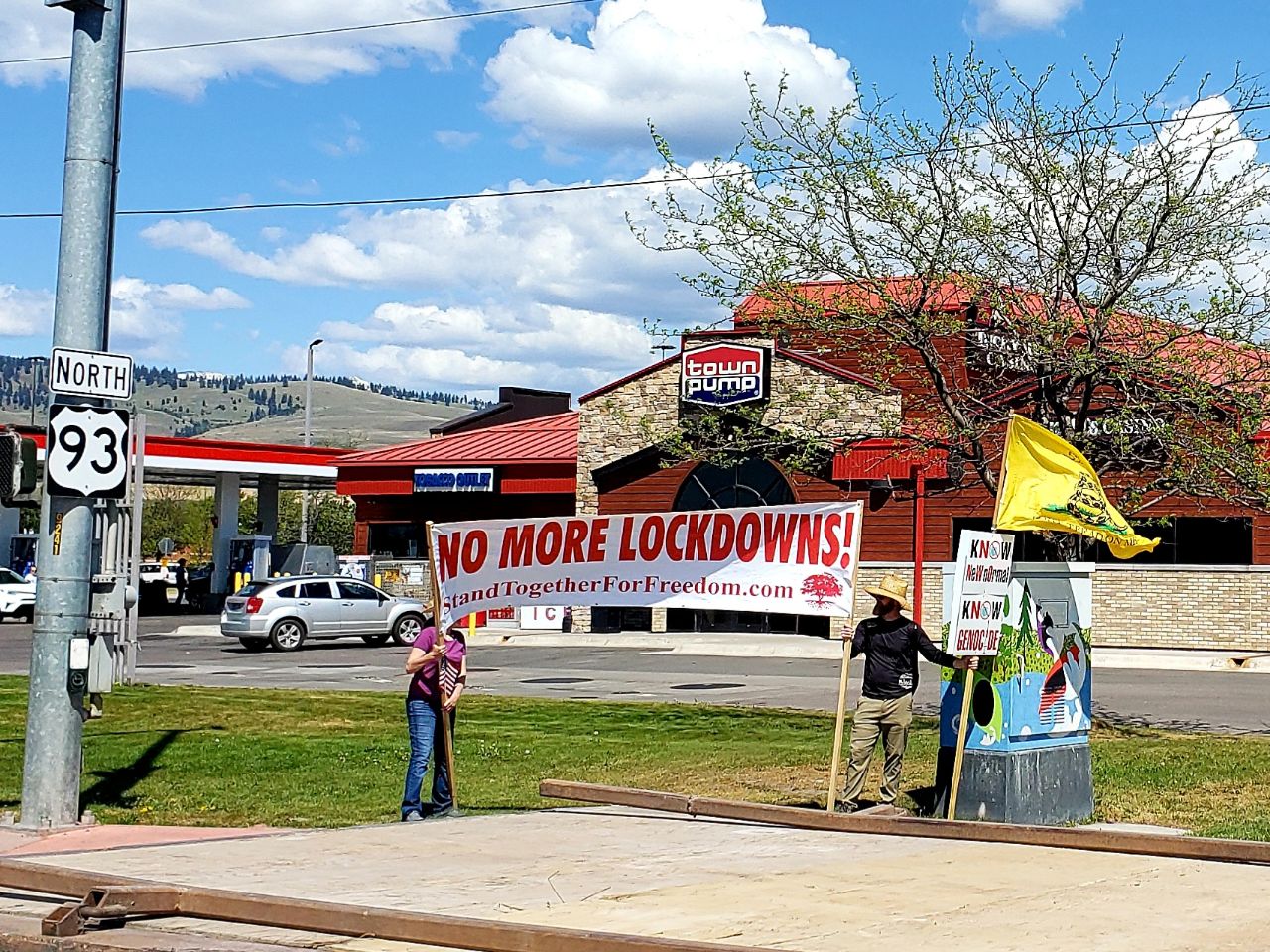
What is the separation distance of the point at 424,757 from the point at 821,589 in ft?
10.0

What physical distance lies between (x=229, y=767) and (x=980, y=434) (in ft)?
26.5

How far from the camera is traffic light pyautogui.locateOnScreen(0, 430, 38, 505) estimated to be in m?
11.5

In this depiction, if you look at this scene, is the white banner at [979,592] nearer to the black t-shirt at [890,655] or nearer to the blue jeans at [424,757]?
the black t-shirt at [890,655]

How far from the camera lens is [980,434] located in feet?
56.0

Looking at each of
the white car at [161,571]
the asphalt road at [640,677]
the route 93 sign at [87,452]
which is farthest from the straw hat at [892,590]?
the white car at [161,571]

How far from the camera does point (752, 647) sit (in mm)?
35031

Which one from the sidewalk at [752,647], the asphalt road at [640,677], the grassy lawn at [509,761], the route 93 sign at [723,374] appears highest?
the route 93 sign at [723,374]

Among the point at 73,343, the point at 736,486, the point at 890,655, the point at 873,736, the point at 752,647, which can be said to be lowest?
the point at 752,647

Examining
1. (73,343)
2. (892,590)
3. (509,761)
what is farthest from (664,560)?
(509,761)

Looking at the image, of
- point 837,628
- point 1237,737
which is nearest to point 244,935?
point 1237,737

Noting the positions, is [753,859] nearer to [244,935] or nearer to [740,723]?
[244,935]

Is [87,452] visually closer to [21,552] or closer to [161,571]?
[21,552]

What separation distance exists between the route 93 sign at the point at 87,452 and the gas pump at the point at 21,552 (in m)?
46.1

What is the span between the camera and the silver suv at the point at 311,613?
112 feet
